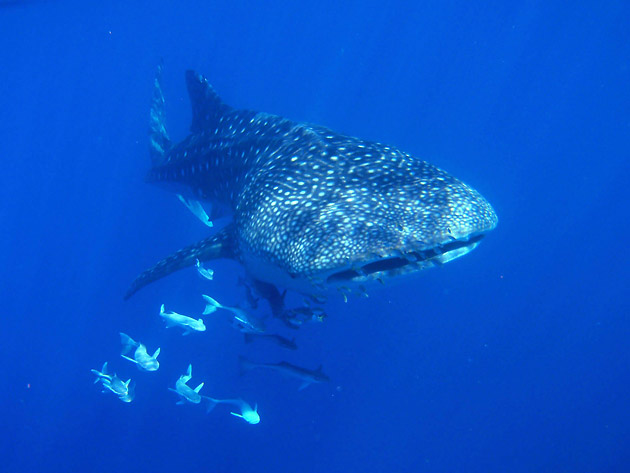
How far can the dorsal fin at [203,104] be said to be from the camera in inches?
332

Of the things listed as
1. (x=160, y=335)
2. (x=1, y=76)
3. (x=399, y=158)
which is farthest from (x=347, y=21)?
(x=399, y=158)

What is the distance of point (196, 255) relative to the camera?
6422 millimetres

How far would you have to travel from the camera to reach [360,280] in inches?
141

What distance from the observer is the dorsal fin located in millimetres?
8430

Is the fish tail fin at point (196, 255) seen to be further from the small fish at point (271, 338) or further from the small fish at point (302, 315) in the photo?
the small fish at point (302, 315)

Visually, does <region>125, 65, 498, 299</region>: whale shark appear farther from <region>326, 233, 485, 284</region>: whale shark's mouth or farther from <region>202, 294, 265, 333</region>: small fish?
<region>202, 294, 265, 333</region>: small fish

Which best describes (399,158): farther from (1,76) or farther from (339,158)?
(1,76)

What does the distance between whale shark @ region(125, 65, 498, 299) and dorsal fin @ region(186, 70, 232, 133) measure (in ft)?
2.72

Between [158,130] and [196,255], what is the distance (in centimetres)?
601

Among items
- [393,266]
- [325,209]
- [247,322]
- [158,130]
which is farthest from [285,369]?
[158,130]

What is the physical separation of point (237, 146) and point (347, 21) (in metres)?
31.1

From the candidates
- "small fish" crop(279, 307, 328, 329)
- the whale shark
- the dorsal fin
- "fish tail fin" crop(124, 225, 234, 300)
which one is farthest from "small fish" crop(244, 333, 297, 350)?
the dorsal fin

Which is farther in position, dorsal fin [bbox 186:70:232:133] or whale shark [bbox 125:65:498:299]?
dorsal fin [bbox 186:70:232:133]

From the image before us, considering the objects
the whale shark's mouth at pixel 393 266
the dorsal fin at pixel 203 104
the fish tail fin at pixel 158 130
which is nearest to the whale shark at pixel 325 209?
the whale shark's mouth at pixel 393 266
